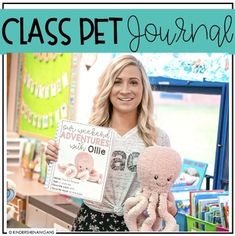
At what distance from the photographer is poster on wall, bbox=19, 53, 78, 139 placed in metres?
3.79

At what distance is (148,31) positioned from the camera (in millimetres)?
1688

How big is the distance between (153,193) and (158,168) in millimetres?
76

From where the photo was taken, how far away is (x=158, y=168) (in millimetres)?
1619

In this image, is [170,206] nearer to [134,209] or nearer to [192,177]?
[134,209]

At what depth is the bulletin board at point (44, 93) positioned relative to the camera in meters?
3.79

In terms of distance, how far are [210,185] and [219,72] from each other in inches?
21.8

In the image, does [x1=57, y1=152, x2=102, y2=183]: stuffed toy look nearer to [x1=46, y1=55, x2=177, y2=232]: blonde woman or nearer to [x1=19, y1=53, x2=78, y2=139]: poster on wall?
[x1=46, y1=55, x2=177, y2=232]: blonde woman


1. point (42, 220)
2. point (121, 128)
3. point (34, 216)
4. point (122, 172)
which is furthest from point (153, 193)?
point (34, 216)

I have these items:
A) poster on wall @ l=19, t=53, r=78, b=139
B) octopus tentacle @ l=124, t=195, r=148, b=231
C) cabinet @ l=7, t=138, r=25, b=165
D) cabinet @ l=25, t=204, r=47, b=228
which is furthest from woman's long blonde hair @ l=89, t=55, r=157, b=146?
cabinet @ l=7, t=138, r=25, b=165

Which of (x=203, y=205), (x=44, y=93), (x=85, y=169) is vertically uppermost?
(x=44, y=93)

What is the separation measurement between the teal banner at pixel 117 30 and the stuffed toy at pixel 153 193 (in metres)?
0.34

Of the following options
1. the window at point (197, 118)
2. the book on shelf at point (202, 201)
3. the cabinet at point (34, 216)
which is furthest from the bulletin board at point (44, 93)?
the book on shelf at point (202, 201)

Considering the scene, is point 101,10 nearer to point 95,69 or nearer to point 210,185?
point 210,185

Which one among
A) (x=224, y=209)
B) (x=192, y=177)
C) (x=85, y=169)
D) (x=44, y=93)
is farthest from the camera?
(x=44, y=93)
